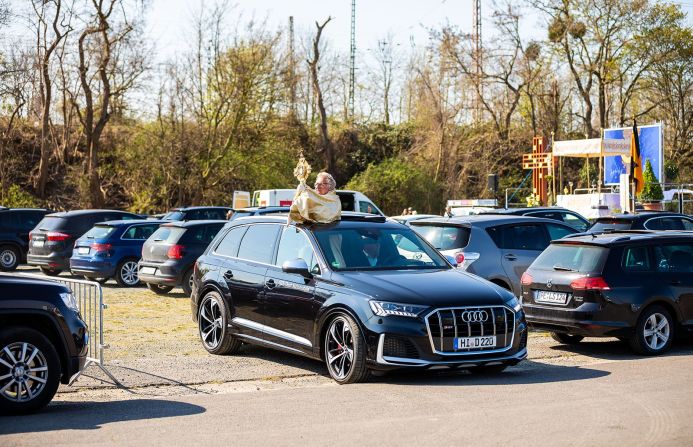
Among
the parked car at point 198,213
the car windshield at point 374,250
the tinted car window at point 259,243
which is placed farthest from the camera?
the parked car at point 198,213

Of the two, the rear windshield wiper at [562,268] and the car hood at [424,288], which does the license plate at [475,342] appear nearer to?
the car hood at [424,288]

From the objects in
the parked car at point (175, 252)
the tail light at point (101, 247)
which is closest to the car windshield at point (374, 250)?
the parked car at point (175, 252)

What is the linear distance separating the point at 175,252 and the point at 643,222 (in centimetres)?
965

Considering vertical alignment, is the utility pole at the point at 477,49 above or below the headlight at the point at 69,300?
above

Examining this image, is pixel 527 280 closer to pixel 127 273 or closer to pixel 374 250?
pixel 374 250

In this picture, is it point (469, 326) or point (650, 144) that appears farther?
point (650, 144)

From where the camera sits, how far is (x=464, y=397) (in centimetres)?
902

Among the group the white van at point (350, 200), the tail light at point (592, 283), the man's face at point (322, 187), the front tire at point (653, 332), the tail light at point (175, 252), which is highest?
the white van at point (350, 200)

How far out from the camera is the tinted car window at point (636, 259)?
12.2 m

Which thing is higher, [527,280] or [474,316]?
[527,280]

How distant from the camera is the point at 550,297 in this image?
1248cm

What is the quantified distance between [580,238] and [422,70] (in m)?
48.9

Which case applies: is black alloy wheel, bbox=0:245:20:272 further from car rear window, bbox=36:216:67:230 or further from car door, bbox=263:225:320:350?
car door, bbox=263:225:320:350

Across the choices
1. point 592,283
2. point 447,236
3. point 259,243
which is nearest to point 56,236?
point 447,236
